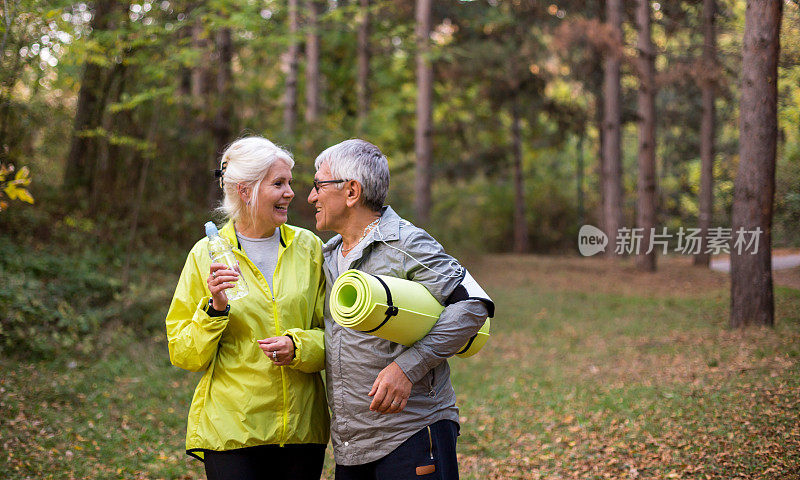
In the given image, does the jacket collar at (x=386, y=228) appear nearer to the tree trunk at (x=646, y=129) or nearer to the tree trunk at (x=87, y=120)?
the tree trunk at (x=87, y=120)

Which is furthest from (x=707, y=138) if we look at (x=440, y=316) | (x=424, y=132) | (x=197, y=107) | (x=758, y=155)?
(x=440, y=316)

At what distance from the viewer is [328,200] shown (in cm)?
280

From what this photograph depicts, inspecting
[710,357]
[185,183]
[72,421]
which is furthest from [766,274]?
[185,183]

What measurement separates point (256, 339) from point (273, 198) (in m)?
0.61

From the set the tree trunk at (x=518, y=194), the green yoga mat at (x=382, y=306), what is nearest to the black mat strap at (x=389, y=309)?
the green yoga mat at (x=382, y=306)

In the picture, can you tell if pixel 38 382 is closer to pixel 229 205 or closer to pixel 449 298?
pixel 229 205

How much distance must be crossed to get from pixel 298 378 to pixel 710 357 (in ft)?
21.5

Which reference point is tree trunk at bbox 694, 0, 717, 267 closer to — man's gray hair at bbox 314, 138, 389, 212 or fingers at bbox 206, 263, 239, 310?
man's gray hair at bbox 314, 138, 389, 212

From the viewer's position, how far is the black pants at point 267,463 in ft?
9.19

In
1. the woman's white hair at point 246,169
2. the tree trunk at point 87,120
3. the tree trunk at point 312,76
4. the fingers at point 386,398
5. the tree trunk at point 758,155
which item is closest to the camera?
the fingers at point 386,398

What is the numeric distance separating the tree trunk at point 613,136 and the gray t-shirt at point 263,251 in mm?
15786

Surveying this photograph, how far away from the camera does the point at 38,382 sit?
6938mm

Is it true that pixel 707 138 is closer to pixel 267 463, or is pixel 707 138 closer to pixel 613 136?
pixel 613 136

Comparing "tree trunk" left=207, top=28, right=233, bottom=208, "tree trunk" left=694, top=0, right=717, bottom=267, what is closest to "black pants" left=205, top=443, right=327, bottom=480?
"tree trunk" left=207, top=28, right=233, bottom=208
